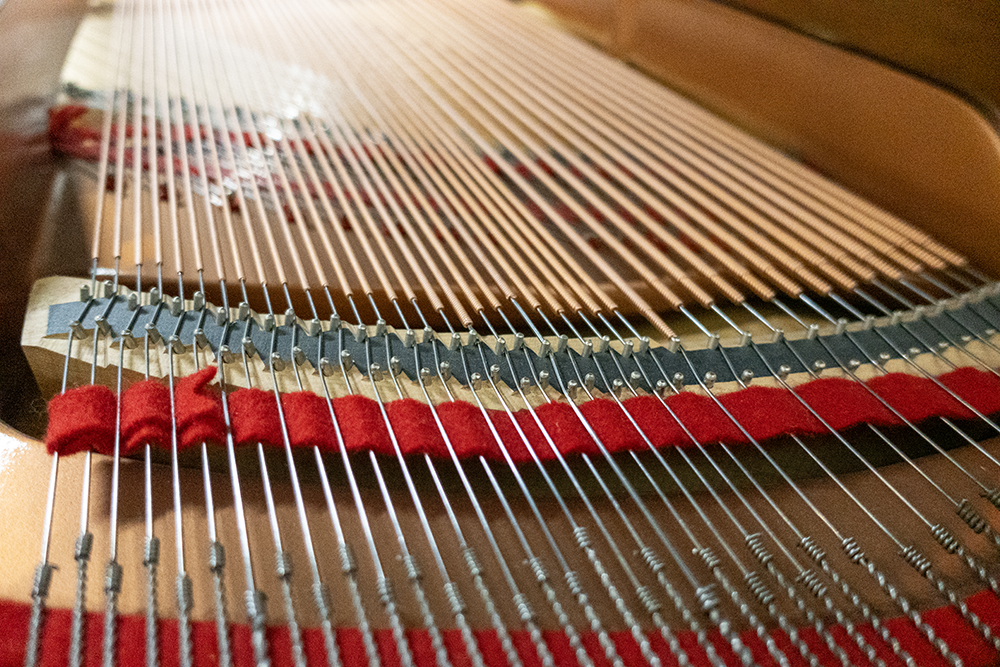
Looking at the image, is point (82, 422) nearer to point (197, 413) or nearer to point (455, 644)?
point (197, 413)

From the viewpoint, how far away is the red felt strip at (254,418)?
1066mm

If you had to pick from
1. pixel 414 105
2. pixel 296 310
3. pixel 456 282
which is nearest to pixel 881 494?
pixel 456 282

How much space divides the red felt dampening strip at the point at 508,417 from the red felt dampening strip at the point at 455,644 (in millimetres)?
268

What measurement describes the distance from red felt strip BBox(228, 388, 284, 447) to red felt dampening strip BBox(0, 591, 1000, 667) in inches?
10.8

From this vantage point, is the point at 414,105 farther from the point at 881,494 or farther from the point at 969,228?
the point at 881,494

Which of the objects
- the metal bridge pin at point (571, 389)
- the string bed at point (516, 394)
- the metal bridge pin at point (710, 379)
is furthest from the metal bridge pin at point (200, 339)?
the metal bridge pin at point (710, 379)

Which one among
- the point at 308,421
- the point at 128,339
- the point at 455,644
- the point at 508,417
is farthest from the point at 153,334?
the point at 455,644

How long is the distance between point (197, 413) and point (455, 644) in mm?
502

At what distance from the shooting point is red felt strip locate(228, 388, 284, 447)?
107 centimetres

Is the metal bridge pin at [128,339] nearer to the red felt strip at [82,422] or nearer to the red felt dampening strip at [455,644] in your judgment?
the red felt strip at [82,422]

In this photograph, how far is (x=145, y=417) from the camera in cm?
104

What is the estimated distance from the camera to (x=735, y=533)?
1.06 metres

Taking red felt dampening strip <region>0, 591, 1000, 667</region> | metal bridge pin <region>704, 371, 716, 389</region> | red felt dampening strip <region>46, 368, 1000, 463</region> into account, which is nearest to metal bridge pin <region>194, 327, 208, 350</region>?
red felt dampening strip <region>46, 368, 1000, 463</region>

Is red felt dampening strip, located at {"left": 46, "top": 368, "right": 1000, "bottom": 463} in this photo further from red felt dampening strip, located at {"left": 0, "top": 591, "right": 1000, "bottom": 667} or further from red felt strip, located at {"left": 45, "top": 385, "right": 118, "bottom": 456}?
red felt dampening strip, located at {"left": 0, "top": 591, "right": 1000, "bottom": 667}
